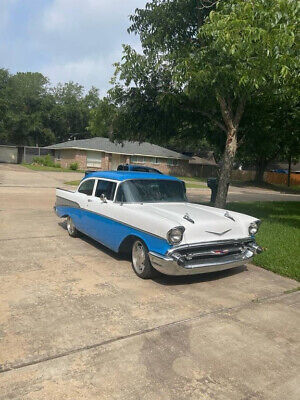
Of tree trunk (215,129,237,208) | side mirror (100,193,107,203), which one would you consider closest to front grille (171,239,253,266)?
side mirror (100,193,107,203)

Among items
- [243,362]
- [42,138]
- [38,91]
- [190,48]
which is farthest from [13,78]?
[243,362]

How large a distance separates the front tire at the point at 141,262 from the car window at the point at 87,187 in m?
2.00

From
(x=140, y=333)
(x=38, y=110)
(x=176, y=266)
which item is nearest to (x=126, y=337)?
(x=140, y=333)

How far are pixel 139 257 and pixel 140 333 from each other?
1701mm

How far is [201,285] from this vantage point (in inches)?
195

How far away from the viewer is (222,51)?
267 inches

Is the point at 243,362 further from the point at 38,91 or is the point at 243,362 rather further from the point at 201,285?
the point at 38,91

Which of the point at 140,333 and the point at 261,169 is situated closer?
the point at 140,333

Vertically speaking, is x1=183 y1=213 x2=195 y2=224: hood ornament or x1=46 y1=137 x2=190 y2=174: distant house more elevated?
x1=46 y1=137 x2=190 y2=174: distant house

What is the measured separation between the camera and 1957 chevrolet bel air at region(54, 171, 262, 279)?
461 centimetres

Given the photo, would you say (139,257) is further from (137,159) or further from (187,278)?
(137,159)

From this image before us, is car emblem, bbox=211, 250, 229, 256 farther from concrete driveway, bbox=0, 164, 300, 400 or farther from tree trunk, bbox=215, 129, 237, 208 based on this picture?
tree trunk, bbox=215, 129, 237, 208

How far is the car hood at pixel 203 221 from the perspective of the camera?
4715mm

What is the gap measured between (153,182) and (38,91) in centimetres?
5285
